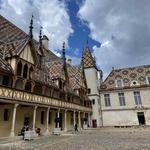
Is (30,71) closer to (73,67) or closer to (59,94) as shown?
(59,94)

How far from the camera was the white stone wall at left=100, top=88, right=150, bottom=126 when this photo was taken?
30484 millimetres

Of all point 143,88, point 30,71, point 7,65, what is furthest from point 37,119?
point 143,88

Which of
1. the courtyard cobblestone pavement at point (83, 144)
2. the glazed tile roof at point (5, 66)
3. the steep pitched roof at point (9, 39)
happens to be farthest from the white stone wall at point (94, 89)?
the glazed tile roof at point (5, 66)

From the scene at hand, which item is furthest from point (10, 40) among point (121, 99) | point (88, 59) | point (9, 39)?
point (121, 99)

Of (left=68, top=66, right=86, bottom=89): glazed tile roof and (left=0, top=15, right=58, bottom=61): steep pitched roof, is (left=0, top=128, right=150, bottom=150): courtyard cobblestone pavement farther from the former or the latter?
(left=68, top=66, right=86, bottom=89): glazed tile roof

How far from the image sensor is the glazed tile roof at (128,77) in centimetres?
3280

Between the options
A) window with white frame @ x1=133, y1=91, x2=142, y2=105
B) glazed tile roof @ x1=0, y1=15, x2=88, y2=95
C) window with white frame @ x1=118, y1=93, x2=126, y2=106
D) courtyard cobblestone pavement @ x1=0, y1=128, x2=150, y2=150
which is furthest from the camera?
window with white frame @ x1=118, y1=93, x2=126, y2=106

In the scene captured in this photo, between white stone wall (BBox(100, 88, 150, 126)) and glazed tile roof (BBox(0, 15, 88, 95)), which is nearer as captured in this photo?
glazed tile roof (BBox(0, 15, 88, 95))

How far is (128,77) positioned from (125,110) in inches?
261

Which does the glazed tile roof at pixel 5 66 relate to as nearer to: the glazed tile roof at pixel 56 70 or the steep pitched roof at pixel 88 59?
the glazed tile roof at pixel 56 70

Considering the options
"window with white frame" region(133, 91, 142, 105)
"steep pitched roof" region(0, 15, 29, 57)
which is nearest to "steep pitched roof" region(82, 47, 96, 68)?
"window with white frame" region(133, 91, 142, 105)

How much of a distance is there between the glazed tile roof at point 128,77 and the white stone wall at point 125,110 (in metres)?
1.49

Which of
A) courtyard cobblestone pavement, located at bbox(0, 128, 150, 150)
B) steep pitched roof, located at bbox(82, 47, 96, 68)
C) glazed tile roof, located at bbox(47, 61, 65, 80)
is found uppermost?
steep pitched roof, located at bbox(82, 47, 96, 68)

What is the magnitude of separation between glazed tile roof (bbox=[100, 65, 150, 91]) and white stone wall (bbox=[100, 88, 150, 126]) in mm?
1487
